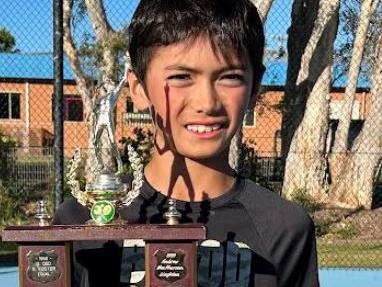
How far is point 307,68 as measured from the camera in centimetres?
1162

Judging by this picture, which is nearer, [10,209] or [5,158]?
[10,209]

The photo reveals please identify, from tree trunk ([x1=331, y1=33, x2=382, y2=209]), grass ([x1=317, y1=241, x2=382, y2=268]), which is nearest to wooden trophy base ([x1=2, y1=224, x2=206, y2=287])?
grass ([x1=317, y1=241, x2=382, y2=268])

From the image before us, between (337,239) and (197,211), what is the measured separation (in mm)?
8390

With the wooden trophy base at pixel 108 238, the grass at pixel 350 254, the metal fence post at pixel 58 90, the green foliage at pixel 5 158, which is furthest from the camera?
the green foliage at pixel 5 158

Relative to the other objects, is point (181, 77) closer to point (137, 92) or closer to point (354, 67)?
point (137, 92)

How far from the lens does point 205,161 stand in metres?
1.65

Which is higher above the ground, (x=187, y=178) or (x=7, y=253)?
(x=187, y=178)

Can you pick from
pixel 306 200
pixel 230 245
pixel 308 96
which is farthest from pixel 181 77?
pixel 308 96

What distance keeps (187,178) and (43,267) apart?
377mm

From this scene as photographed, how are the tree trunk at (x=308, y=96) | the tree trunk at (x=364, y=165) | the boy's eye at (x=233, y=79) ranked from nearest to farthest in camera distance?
the boy's eye at (x=233, y=79), the tree trunk at (x=308, y=96), the tree trunk at (x=364, y=165)

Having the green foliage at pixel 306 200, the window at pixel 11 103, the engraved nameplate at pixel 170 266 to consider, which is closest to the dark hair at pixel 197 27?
the engraved nameplate at pixel 170 266

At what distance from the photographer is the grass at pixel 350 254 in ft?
26.3

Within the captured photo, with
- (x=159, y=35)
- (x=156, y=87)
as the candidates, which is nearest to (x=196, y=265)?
(x=156, y=87)

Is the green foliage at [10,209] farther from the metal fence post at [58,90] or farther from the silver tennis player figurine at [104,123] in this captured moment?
the silver tennis player figurine at [104,123]
